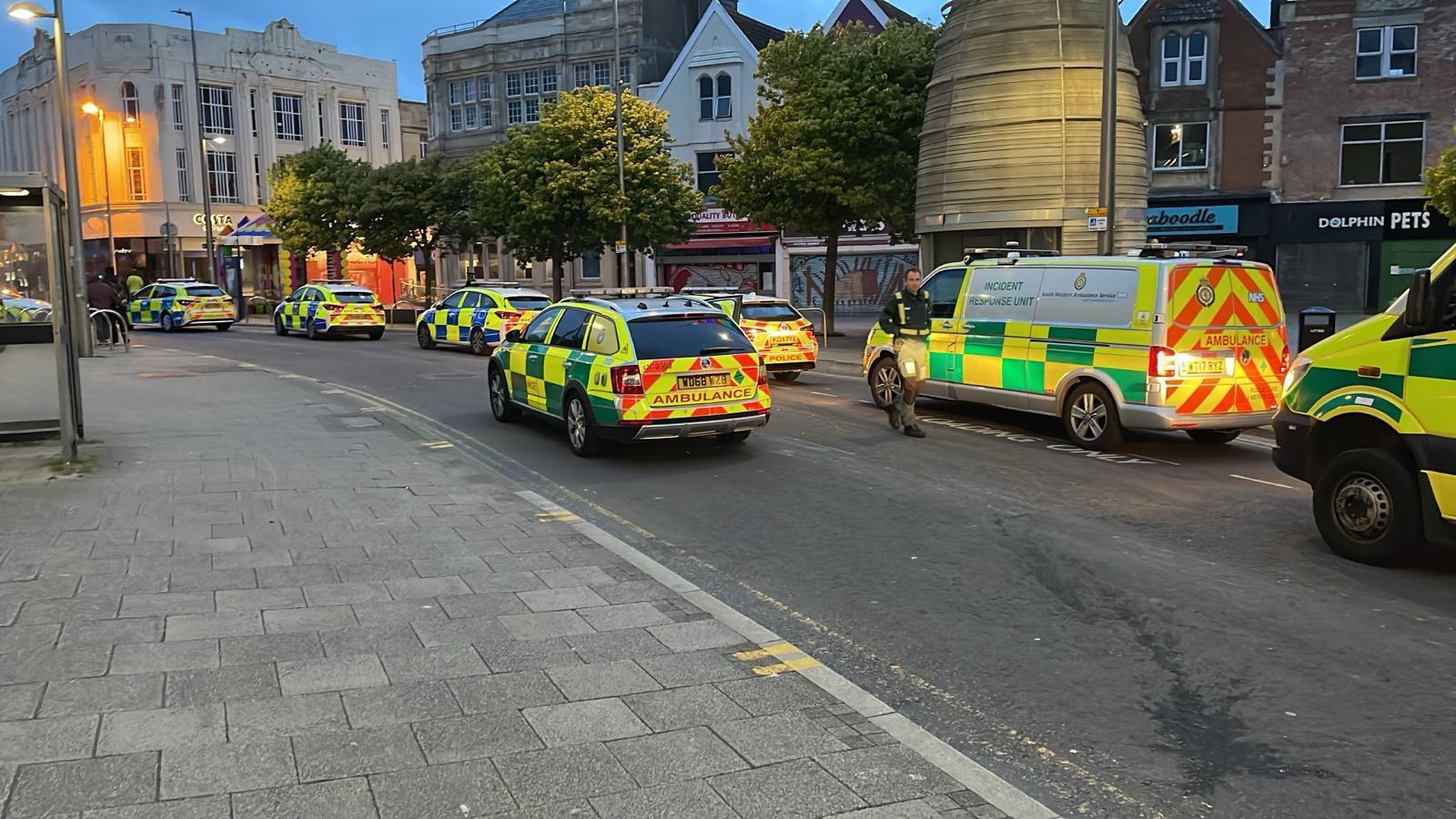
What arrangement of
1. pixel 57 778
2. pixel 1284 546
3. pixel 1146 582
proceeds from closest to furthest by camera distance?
1. pixel 57 778
2. pixel 1146 582
3. pixel 1284 546

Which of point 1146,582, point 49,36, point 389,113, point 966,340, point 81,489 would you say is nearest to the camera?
point 1146,582

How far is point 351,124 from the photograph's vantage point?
209 feet

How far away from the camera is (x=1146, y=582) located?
6.29 metres

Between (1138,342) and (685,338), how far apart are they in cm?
427

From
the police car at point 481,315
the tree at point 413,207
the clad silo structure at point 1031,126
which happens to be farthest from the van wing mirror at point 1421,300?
the tree at point 413,207

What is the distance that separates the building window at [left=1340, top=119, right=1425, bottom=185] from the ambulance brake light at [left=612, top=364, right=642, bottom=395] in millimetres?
29295

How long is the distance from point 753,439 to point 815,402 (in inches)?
135

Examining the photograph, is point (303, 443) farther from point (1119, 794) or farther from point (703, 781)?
point (1119, 794)

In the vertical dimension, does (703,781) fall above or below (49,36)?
below

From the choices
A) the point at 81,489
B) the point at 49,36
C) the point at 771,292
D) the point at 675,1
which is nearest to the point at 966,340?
the point at 81,489

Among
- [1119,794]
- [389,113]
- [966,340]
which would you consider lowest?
[1119,794]

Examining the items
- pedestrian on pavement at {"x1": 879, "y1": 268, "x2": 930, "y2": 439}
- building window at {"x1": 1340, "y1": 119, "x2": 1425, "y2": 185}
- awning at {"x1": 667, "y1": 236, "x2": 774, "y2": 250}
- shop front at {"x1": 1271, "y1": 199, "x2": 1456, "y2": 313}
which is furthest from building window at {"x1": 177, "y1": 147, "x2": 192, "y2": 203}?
pedestrian on pavement at {"x1": 879, "y1": 268, "x2": 930, "y2": 439}

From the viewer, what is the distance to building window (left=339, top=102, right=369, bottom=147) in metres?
63.2

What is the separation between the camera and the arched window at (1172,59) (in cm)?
3291
